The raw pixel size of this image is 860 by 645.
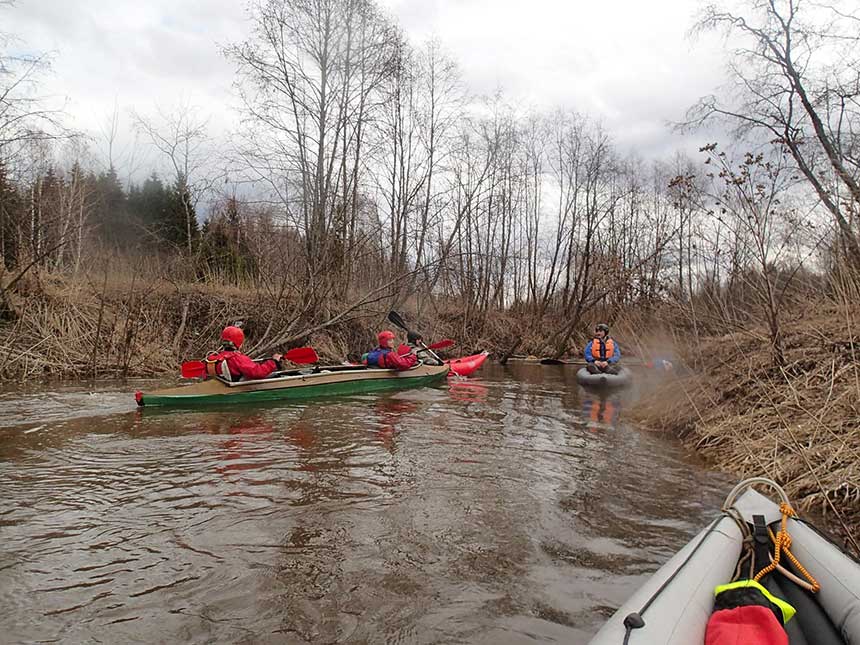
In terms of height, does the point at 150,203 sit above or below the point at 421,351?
above

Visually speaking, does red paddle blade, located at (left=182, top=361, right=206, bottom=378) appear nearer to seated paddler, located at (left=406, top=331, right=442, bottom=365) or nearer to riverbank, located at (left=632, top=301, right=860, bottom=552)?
seated paddler, located at (left=406, top=331, right=442, bottom=365)

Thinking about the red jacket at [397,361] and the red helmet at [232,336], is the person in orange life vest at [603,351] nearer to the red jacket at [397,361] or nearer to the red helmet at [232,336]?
the red jacket at [397,361]

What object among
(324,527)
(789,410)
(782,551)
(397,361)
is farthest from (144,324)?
(782,551)

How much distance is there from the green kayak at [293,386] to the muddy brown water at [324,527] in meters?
0.62

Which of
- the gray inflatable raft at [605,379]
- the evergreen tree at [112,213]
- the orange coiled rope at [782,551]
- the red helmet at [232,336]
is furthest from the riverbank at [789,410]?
the evergreen tree at [112,213]

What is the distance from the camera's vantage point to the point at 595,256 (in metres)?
24.1

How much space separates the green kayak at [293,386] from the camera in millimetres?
8297

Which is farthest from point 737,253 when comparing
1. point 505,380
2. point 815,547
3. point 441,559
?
point 505,380

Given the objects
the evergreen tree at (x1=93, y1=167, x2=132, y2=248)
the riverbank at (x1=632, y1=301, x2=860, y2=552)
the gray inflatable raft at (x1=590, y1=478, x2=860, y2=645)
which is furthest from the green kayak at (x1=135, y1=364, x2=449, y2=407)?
the evergreen tree at (x1=93, y1=167, x2=132, y2=248)

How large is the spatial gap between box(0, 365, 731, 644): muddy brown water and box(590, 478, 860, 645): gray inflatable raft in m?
0.68

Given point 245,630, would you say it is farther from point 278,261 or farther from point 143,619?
point 278,261

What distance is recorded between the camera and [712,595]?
90.3 inches

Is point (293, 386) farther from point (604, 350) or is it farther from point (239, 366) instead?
point (604, 350)

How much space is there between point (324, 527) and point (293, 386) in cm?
557
